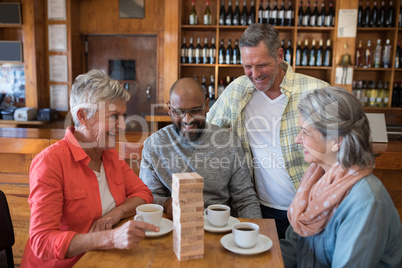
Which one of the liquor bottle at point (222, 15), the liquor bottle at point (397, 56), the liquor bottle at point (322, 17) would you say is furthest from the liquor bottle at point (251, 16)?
the liquor bottle at point (397, 56)

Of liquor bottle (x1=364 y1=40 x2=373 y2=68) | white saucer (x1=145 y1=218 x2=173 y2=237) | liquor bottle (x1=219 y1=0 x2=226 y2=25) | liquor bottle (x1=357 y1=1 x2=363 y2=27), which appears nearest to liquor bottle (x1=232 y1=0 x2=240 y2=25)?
liquor bottle (x1=219 y1=0 x2=226 y2=25)

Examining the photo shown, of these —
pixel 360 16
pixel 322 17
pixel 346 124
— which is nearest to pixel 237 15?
pixel 322 17

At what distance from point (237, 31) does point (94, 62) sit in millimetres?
2352

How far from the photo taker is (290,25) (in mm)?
4992

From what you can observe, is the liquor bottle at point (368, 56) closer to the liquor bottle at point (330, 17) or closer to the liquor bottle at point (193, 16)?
the liquor bottle at point (330, 17)

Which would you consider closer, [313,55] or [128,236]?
[128,236]

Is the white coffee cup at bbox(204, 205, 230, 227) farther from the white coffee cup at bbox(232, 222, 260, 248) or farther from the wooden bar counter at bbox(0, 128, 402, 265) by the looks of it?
the wooden bar counter at bbox(0, 128, 402, 265)

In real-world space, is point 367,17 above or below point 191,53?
above

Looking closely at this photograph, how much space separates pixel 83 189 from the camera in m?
1.44

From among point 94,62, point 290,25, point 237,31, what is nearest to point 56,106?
point 94,62

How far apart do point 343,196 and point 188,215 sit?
0.59 metres

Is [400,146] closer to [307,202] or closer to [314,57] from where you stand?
[307,202]

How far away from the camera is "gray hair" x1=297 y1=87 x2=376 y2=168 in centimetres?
126

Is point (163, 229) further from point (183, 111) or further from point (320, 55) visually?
point (320, 55)
